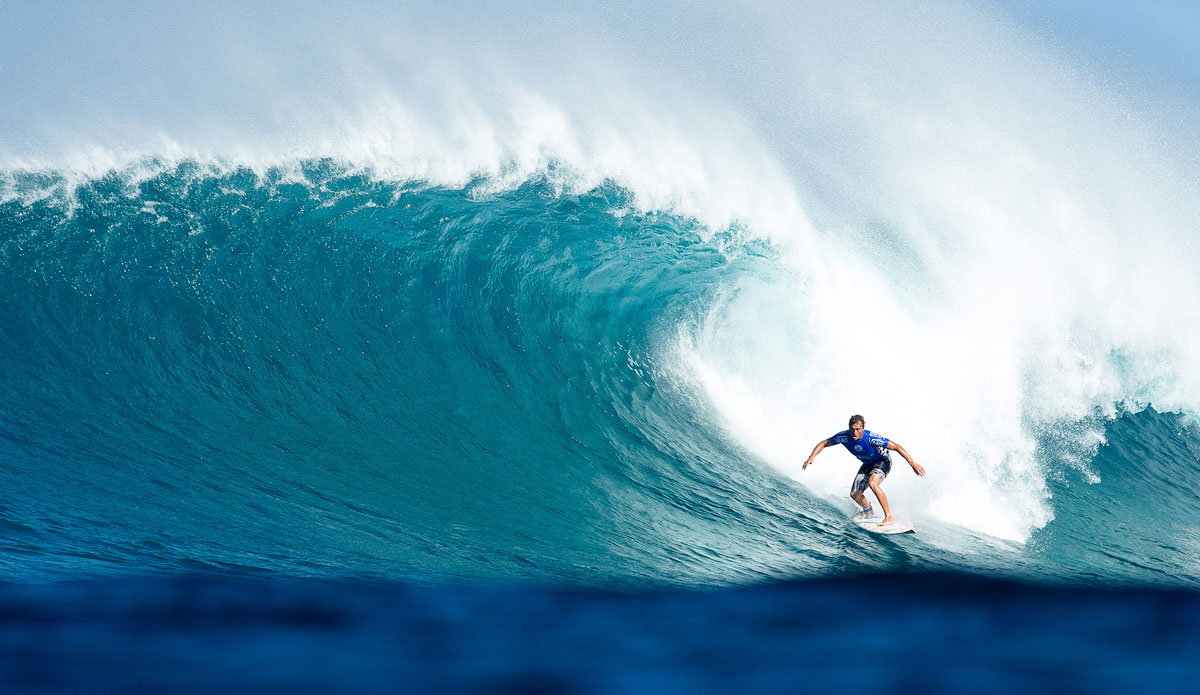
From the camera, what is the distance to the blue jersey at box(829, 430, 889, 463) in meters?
8.48

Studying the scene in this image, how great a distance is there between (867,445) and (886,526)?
0.88m

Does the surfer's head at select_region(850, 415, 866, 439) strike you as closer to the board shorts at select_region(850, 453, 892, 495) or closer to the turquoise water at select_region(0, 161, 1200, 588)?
the board shorts at select_region(850, 453, 892, 495)

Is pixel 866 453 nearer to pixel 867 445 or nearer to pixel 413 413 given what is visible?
pixel 867 445

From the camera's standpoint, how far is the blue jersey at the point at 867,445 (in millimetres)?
8477

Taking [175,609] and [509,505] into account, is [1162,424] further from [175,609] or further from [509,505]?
[175,609]

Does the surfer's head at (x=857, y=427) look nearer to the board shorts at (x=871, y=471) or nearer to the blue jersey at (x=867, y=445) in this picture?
the blue jersey at (x=867, y=445)

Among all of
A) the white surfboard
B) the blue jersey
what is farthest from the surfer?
the white surfboard

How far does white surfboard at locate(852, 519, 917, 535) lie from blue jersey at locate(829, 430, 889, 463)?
26.5 inches

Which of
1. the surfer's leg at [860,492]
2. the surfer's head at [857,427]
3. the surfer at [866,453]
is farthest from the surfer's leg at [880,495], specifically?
the surfer's head at [857,427]

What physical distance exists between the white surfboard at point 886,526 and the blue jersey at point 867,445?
2.21 feet

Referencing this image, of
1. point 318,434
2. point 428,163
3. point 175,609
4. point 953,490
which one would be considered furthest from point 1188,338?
point 175,609

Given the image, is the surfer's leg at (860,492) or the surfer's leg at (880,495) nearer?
the surfer's leg at (880,495)

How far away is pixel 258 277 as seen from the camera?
1073 cm

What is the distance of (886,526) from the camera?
313 inches
